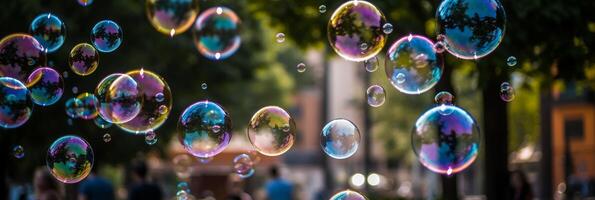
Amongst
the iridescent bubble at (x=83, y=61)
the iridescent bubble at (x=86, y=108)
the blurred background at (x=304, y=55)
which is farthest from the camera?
the blurred background at (x=304, y=55)

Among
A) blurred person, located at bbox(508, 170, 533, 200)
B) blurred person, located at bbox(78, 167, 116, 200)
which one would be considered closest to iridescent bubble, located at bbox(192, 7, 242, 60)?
blurred person, located at bbox(78, 167, 116, 200)

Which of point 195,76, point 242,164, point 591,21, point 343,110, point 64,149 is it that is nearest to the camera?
point 64,149

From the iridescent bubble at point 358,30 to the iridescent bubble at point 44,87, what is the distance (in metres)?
2.79

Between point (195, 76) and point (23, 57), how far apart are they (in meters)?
11.9

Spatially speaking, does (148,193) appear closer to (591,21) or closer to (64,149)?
(64,149)

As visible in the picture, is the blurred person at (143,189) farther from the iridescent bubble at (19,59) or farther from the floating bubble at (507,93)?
the floating bubble at (507,93)

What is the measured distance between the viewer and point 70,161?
10.0m

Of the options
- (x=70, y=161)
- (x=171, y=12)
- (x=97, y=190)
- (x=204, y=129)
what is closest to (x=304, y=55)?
(x=97, y=190)

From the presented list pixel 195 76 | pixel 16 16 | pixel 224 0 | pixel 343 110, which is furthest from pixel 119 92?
pixel 343 110

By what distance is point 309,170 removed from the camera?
7262cm

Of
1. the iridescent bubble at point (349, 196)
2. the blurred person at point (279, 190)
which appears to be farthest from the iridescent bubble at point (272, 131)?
the blurred person at point (279, 190)

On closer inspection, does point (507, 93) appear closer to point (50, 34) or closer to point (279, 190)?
point (50, 34)

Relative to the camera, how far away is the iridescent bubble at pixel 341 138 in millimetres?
10133

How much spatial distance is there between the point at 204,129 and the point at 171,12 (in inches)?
75.2
